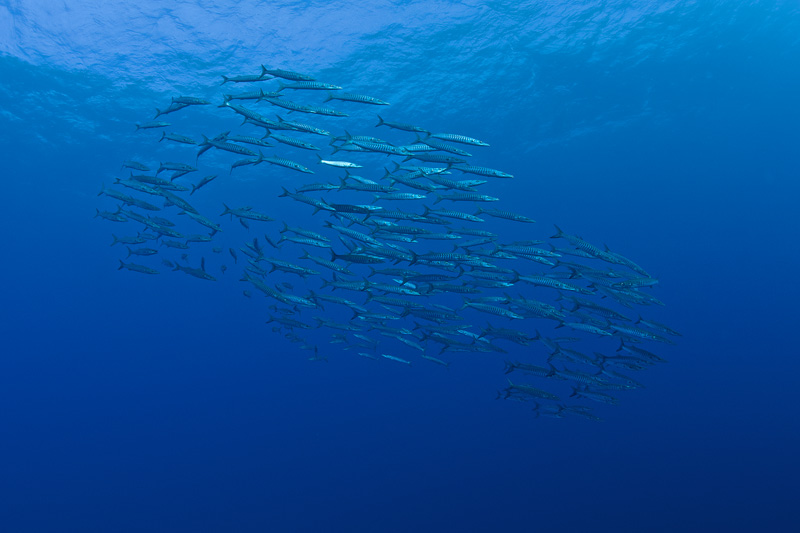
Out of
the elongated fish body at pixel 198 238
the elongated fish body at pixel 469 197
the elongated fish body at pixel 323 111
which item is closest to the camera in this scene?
the elongated fish body at pixel 323 111

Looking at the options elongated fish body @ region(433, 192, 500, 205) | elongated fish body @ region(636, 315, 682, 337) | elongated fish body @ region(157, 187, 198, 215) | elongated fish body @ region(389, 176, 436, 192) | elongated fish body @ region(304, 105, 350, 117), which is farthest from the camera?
elongated fish body @ region(636, 315, 682, 337)

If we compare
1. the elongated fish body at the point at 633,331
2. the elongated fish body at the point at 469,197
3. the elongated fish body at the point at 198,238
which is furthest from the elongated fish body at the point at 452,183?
the elongated fish body at the point at 198,238

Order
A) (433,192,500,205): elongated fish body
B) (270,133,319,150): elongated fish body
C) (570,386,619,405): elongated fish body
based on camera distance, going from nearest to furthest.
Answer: (270,133,319,150): elongated fish body → (433,192,500,205): elongated fish body → (570,386,619,405): elongated fish body

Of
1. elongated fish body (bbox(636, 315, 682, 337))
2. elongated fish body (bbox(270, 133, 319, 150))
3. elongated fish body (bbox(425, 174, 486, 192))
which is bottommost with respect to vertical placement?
elongated fish body (bbox(270, 133, 319, 150))

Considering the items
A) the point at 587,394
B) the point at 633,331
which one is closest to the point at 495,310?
the point at 633,331

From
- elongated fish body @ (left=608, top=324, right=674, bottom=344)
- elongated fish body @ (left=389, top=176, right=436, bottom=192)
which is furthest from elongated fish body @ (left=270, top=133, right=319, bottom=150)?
elongated fish body @ (left=608, top=324, right=674, bottom=344)

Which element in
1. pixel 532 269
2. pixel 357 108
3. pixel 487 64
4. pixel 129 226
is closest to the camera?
pixel 487 64

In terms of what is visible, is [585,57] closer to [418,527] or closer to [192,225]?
[418,527]

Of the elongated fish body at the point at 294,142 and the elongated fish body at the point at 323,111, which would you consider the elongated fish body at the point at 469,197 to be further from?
the elongated fish body at the point at 294,142

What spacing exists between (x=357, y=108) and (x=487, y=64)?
6.14 metres

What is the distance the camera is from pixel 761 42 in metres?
22.4

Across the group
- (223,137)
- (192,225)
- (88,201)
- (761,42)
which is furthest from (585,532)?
(192,225)

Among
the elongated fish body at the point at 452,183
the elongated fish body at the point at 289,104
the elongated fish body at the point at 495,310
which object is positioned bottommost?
the elongated fish body at the point at 495,310

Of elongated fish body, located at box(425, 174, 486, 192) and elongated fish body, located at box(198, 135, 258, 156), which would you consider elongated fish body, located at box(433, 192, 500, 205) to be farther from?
elongated fish body, located at box(198, 135, 258, 156)
